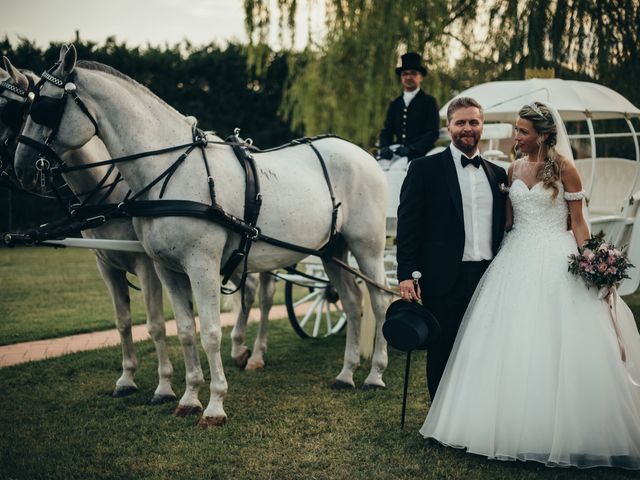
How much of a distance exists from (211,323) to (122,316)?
1215mm

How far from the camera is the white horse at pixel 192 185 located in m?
4.29

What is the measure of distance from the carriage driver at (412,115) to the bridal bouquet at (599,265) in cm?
306

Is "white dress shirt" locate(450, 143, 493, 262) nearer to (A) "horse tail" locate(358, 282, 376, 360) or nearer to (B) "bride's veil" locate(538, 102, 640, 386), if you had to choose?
(B) "bride's veil" locate(538, 102, 640, 386)

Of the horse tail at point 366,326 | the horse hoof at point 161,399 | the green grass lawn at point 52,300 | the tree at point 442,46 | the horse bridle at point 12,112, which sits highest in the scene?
the tree at point 442,46

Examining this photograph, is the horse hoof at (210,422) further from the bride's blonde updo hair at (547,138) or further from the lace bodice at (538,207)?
the bride's blonde updo hair at (547,138)

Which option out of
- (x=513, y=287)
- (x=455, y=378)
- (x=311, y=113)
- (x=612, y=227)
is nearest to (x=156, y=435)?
(x=455, y=378)

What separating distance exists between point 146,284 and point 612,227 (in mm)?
4528

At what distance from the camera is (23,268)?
512 inches

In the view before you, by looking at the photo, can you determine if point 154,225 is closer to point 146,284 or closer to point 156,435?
point 146,284

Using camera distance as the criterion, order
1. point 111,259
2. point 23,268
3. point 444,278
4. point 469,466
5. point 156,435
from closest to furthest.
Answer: point 469,466, point 444,278, point 156,435, point 111,259, point 23,268

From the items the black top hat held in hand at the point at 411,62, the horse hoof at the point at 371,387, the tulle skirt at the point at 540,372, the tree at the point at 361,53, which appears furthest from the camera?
the tree at the point at 361,53

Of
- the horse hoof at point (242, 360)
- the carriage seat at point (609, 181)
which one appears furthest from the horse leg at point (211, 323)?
the carriage seat at point (609, 181)

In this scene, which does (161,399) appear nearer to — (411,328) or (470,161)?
(411,328)

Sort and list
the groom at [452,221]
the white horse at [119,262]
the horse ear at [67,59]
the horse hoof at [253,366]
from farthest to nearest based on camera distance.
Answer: the horse hoof at [253,366] < the white horse at [119,262] < the horse ear at [67,59] < the groom at [452,221]
